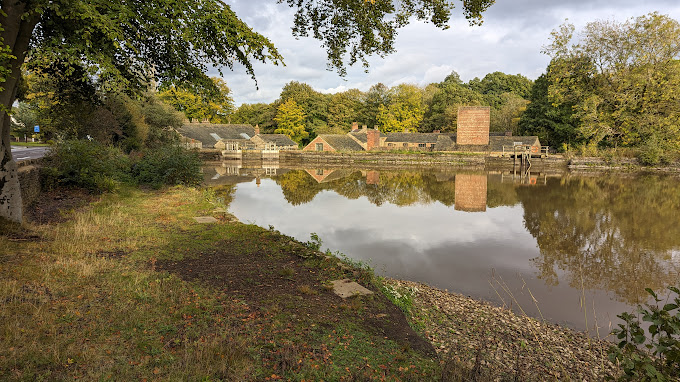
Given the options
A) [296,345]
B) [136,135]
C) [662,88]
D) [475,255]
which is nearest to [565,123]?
[662,88]

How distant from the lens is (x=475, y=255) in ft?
40.3

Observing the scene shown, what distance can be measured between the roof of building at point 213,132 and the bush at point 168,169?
42.5 metres

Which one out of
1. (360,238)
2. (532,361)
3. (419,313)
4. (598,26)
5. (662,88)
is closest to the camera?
(532,361)

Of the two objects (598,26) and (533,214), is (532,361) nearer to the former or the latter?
(533,214)

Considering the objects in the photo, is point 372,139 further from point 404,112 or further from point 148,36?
point 148,36

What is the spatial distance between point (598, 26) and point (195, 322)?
60.2 m

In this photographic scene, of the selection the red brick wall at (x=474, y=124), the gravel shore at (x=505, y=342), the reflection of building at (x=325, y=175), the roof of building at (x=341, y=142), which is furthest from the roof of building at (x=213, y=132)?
the gravel shore at (x=505, y=342)

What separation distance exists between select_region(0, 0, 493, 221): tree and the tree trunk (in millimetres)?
16

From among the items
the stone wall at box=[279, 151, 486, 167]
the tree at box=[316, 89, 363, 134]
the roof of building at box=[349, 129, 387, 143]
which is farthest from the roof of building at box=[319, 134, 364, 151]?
the tree at box=[316, 89, 363, 134]

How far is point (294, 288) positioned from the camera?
20.8ft

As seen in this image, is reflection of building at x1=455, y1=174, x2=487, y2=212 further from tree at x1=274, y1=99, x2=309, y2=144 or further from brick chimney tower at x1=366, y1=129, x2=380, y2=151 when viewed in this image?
tree at x1=274, y1=99, x2=309, y2=144

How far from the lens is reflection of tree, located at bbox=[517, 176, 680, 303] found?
10.2m

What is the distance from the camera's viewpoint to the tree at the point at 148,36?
6.38 meters

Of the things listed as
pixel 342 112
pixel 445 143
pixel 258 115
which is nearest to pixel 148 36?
pixel 445 143
